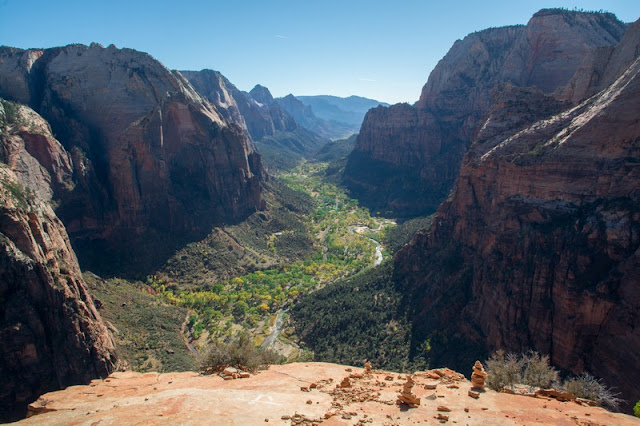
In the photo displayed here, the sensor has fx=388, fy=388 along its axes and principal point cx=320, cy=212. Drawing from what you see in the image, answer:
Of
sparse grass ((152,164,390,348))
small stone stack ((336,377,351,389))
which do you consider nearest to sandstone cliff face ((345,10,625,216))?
sparse grass ((152,164,390,348))

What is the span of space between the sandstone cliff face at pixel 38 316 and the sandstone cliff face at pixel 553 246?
35001 mm

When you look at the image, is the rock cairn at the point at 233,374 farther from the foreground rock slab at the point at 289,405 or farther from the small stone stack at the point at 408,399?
the small stone stack at the point at 408,399

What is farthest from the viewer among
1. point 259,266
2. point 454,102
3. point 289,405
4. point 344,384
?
point 454,102

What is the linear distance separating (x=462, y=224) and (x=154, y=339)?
4294 centimetres

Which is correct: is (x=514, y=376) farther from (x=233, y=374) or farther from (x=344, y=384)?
Result: (x=233, y=374)

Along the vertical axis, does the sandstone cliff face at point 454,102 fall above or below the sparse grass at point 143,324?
above

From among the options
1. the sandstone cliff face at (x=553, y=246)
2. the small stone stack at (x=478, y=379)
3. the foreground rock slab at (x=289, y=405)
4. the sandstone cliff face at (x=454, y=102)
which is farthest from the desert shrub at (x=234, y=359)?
the sandstone cliff face at (x=454, y=102)

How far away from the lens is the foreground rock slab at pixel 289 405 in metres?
17.0

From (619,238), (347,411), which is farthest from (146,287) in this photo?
(619,238)

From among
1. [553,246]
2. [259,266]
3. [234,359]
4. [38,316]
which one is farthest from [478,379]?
[259,266]

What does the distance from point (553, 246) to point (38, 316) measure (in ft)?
148

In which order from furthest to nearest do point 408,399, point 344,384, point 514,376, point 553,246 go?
point 553,246, point 514,376, point 344,384, point 408,399

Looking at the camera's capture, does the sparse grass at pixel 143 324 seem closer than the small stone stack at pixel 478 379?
No

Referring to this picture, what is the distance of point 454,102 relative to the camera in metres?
139
